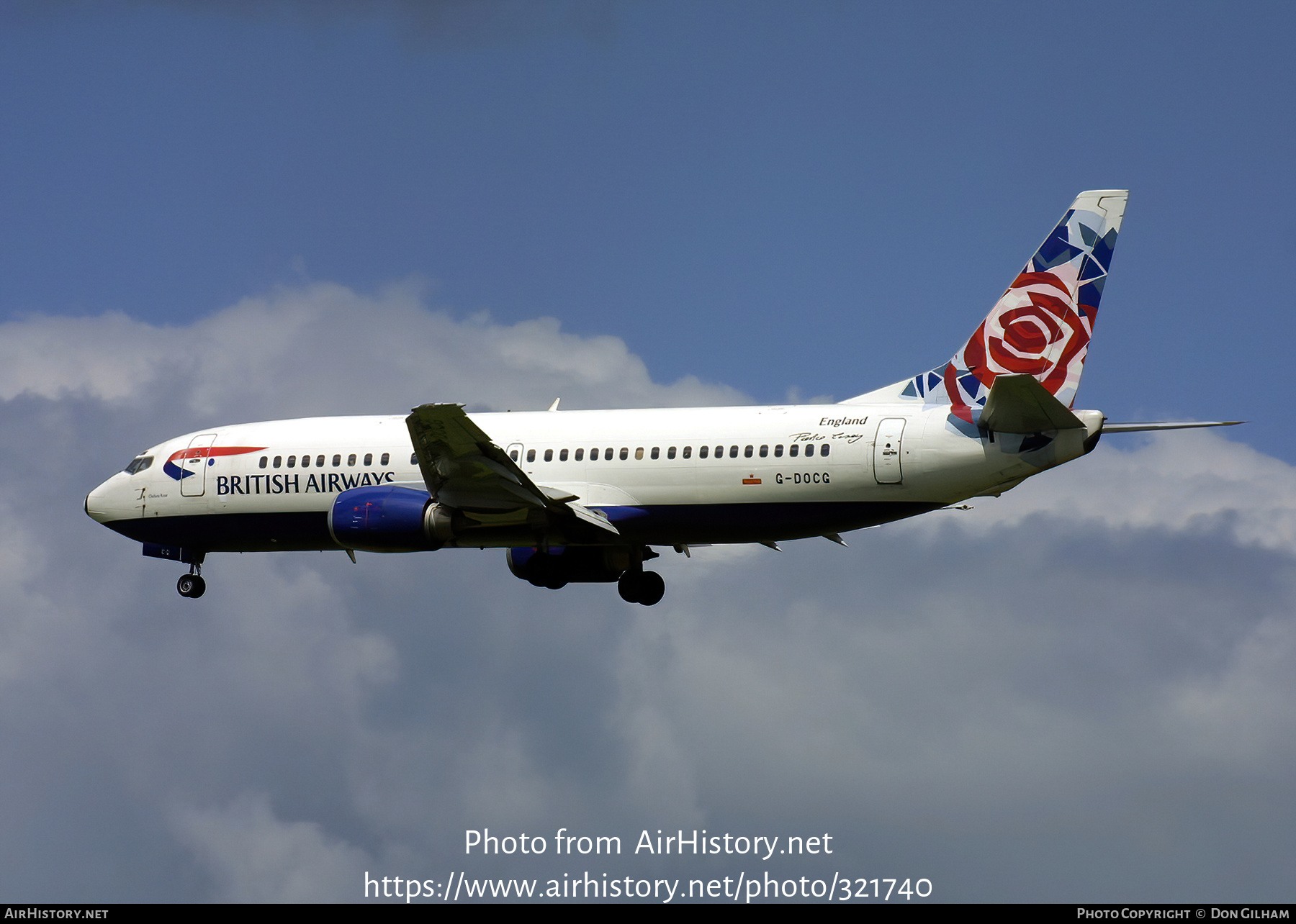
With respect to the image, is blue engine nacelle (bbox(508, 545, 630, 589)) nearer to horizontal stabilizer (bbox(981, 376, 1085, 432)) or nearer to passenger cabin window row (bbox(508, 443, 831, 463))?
passenger cabin window row (bbox(508, 443, 831, 463))

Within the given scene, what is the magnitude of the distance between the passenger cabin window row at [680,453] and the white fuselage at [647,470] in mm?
34

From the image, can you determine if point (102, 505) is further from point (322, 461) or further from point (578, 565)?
point (578, 565)

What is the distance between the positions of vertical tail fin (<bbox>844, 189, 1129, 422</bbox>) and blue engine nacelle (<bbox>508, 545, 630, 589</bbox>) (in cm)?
929

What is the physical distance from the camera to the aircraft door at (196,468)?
40094 mm

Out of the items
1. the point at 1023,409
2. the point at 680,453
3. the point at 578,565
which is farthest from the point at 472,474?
the point at 1023,409

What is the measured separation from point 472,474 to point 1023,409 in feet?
38.9

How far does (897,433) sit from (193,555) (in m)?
18.7

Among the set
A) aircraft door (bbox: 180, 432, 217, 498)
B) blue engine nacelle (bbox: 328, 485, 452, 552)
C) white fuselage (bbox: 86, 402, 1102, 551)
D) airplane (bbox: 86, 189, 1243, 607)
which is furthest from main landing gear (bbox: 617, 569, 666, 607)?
aircraft door (bbox: 180, 432, 217, 498)

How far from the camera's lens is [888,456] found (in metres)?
33.8

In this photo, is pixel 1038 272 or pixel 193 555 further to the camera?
pixel 193 555
